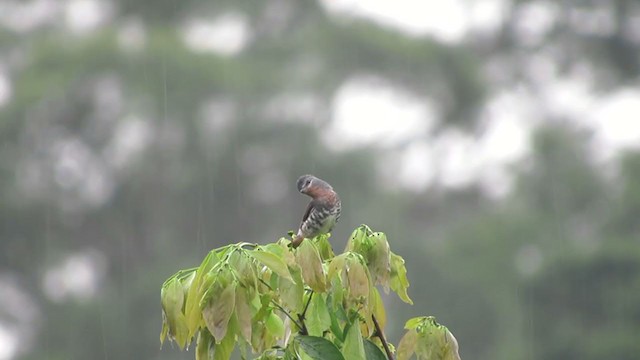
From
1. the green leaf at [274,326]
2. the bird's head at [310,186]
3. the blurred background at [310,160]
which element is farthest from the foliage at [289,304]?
the blurred background at [310,160]

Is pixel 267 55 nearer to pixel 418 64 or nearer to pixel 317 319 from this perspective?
pixel 418 64

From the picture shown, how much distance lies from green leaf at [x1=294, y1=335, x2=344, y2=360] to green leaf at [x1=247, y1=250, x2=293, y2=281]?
0.20 ft

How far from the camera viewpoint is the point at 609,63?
979cm

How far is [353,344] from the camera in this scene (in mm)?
1198

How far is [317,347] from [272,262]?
9 cm

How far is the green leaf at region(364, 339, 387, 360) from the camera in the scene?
1254mm

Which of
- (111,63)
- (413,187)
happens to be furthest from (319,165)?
(111,63)

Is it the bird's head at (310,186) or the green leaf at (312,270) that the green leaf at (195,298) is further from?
the bird's head at (310,186)

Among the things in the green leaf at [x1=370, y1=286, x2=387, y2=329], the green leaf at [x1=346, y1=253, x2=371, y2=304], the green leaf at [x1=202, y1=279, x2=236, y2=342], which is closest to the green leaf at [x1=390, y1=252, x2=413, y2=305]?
the green leaf at [x1=370, y1=286, x2=387, y2=329]

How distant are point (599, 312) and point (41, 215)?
13.4 ft

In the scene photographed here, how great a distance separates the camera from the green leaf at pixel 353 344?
1193 mm

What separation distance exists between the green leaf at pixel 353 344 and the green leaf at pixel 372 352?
0.05 m

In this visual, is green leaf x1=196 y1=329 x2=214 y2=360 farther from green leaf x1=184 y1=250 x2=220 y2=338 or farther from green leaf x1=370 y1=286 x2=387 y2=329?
green leaf x1=370 y1=286 x2=387 y2=329

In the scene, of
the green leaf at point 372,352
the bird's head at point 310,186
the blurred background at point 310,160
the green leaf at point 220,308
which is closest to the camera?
the green leaf at point 220,308
